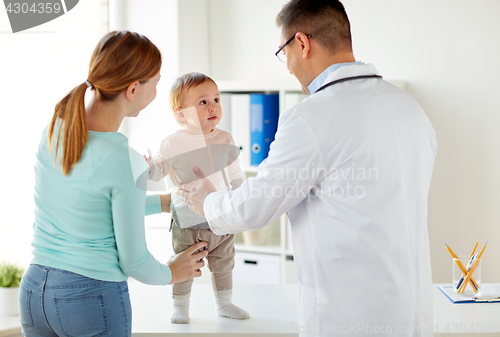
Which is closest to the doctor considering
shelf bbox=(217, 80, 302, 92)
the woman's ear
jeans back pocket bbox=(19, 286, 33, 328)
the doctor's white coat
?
the doctor's white coat

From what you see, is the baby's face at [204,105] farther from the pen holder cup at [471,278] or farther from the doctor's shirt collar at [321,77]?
the pen holder cup at [471,278]

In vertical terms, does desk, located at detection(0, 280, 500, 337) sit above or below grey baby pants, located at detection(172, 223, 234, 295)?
below

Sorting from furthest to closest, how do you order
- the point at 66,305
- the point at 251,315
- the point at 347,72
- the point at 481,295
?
the point at 481,295 → the point at 251,315 → the point at 347,72 → the point at 66,305

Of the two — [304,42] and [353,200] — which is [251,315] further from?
[304,42]

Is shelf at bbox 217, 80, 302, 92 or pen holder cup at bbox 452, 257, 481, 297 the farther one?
shelf at bbox 217, 80, 302, 92

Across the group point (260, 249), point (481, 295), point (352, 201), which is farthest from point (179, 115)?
point (260, 249)

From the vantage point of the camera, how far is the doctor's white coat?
114 centimetres

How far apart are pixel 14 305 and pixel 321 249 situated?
55.6 inches

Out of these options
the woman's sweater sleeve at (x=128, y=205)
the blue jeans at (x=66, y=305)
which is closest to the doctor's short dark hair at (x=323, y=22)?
the woman's sweater sleeve at (x=128, y=205)

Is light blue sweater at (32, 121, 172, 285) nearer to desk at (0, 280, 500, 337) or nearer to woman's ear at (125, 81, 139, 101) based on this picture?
woman's ear at (125, 81, 139, 101)

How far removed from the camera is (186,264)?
1.34 metres

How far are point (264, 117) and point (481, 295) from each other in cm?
134

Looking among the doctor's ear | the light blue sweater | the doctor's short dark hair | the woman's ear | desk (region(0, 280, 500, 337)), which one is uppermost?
the doctor's short dark hair

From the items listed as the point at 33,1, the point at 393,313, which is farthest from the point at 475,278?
the point at 33,1
